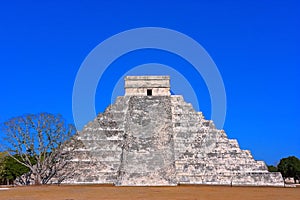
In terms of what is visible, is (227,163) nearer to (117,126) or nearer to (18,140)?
(117,126)

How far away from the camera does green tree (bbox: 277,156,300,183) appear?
40.1 meters

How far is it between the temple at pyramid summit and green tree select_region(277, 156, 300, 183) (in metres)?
20.1

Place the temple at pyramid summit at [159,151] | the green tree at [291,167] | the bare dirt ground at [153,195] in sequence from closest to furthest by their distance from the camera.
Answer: the bare dirt ground at [153,195] → the temple at pyramid summit at [159,151] → the green tree at [291,167]

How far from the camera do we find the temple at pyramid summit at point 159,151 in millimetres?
19891

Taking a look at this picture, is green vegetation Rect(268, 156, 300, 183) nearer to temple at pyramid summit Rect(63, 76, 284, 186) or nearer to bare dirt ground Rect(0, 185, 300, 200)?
temple at pyramid summit Rect(63, 76, 284, 186)

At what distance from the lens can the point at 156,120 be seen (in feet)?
79.9

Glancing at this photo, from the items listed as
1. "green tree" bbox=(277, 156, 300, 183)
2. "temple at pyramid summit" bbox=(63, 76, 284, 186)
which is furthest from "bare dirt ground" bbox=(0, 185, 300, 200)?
"green tree" bbox=(277, 156, 300, 183)

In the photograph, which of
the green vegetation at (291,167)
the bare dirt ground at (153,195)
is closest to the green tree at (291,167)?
the green vegetation at (291,167)

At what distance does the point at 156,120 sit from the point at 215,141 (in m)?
4.08

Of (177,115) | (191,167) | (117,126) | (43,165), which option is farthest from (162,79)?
(43,165)

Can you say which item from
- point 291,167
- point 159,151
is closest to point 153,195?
point 159,151

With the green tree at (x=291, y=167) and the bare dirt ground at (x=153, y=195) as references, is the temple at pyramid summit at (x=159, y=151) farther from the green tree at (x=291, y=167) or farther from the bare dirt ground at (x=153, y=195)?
the green tree at (x=291, y=167)

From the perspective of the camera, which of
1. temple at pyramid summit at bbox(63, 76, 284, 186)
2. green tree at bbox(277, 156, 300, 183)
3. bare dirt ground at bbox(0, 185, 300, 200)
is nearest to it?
bare dirt ground at bbox(0, 185, 300, 200)

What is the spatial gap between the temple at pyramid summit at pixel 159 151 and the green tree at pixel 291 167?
65.9 ft
